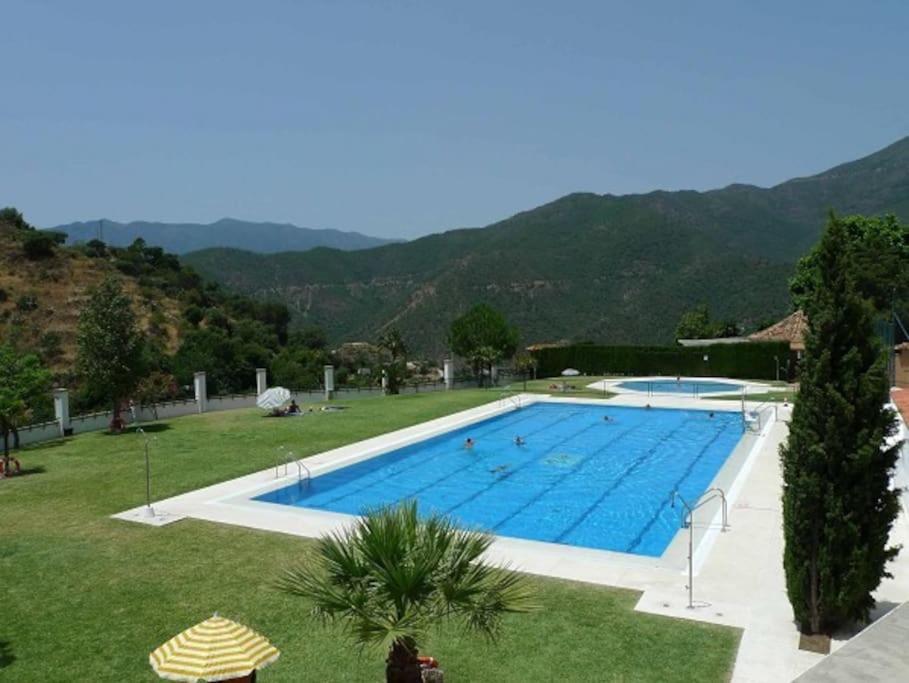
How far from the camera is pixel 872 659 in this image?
5.52 metres

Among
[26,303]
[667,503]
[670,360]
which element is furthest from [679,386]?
[26,303]

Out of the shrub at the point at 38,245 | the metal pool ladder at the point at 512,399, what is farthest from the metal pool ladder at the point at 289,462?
the shrub at the point at 38,245

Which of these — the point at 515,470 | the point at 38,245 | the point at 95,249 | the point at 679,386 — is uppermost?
the point at 95,249

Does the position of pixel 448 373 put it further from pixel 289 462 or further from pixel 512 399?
pixel 289 462

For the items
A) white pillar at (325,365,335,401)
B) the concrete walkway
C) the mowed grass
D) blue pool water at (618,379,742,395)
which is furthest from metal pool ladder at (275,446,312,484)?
blue pool water at (618,379,742,395)

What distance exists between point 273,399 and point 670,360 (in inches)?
1117

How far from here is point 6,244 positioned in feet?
193

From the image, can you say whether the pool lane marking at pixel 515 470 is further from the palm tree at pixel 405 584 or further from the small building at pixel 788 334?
the small building at pixel 788 334

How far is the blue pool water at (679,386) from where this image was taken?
134 feet

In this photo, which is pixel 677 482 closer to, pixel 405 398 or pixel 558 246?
pixel 405 398

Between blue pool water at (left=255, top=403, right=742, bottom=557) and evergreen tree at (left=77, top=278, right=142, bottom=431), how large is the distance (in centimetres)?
1095

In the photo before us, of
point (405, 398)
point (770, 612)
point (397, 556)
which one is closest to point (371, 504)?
point (770, 612)

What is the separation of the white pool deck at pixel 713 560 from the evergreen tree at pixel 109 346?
9.72m

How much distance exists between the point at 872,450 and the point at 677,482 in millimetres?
12285
